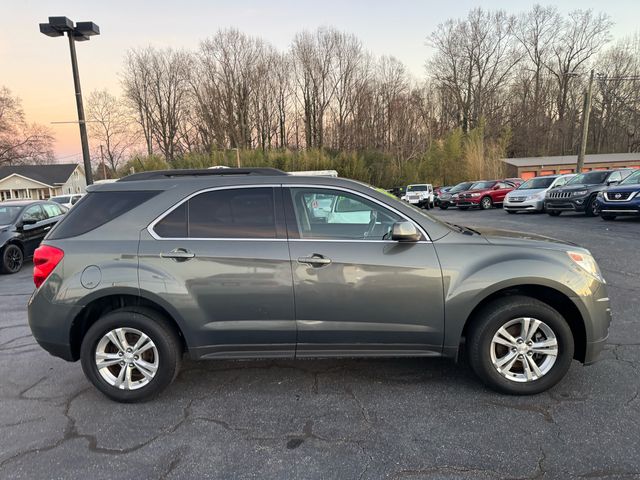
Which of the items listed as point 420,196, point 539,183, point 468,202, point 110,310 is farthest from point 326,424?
point 420,196

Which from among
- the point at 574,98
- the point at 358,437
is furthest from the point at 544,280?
the point at 574,98

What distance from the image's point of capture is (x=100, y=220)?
3.09 meters

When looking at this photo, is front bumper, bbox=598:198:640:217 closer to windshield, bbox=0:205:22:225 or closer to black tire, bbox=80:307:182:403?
black tire, bbox=80:307:182:403

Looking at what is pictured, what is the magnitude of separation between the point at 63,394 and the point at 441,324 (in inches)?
124

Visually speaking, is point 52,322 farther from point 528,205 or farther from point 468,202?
point 468,202

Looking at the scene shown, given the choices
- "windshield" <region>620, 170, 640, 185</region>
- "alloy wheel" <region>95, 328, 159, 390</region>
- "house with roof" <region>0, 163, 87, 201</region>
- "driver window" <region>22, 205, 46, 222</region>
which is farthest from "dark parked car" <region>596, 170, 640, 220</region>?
"house with roof" <region>0, 163, 87, 201</region>

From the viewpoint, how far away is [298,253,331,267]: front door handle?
2.88 metres

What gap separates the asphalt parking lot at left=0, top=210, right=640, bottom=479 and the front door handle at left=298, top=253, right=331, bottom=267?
1.08 meters

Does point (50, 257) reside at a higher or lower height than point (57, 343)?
higher

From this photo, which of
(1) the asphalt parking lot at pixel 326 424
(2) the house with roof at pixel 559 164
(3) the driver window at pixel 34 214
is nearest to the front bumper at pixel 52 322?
(1) the asphalt parking lot at pixel 326 424

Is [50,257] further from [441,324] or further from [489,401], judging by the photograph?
[489,401]

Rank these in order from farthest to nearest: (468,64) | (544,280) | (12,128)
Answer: (468,64), (12,128), (544,280)

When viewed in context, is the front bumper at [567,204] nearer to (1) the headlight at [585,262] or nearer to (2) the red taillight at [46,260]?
(1) the headlight at [585,262]

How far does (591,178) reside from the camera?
1526 centimetres
